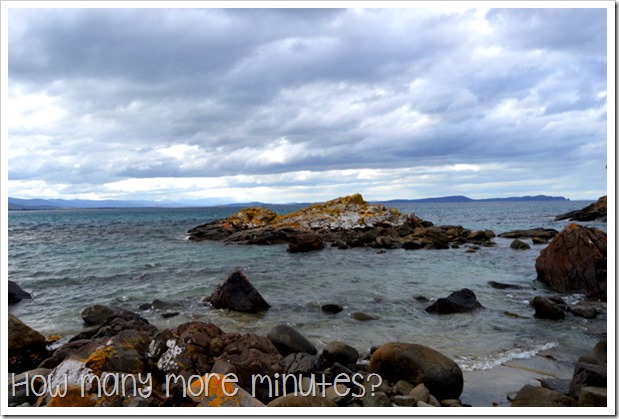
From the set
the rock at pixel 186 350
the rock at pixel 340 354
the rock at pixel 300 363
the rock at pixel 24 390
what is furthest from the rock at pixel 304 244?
the rock at pixel 24 390

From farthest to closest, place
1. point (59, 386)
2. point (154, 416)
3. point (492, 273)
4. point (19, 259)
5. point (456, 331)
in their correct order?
point (19, 259), point (492, 273), point (456, 331), point (59, 386), point (154, 416)

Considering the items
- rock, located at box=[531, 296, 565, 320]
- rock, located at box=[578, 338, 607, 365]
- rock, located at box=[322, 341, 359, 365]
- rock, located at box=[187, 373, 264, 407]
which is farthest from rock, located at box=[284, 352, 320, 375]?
rock, located at box=[531, 296, 565, 320]

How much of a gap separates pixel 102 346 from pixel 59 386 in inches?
37.3

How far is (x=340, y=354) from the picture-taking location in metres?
7.96

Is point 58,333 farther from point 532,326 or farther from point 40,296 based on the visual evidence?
point 532,326

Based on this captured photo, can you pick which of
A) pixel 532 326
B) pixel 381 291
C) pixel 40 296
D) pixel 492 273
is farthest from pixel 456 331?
pixel 40 296

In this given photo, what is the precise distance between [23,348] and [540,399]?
32.2 feet

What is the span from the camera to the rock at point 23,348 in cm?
791

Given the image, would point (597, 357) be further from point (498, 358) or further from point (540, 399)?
point (540, 399)

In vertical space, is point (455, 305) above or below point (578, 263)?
below

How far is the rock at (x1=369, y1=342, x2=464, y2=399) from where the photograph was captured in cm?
647

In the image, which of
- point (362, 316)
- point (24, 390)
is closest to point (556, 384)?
point (362, 316)

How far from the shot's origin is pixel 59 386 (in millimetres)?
5297

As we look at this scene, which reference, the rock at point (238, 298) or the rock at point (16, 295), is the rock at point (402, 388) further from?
the rock at point (16, 295)
